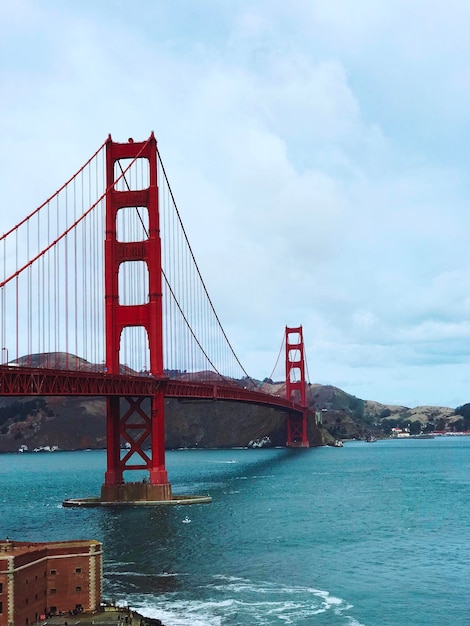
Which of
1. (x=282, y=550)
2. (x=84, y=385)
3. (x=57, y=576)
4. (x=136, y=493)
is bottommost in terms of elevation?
(x=282, y=550)

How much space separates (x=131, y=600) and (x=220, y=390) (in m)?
65.3

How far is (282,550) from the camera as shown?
55.6m

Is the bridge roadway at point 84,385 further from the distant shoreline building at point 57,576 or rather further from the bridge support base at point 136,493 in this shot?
the distant shoreline building at point 57,576

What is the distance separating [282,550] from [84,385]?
20.4m

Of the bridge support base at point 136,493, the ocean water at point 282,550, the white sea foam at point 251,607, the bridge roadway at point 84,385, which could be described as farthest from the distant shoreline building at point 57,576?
the bridge support base at point 136,493

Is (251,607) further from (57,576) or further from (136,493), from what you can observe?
(136,493)

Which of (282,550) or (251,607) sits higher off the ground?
(282,550)

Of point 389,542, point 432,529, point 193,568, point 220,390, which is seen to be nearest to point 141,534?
point 193,568

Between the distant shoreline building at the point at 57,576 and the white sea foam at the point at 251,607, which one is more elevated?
the distant shoreline building at the point at 57,576

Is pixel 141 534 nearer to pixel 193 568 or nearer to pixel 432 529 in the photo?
pixel 193 568

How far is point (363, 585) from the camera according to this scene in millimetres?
46031

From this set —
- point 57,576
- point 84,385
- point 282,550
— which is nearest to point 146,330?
point 84,385

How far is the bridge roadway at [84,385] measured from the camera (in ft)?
186

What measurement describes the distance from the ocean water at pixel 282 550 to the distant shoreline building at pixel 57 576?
8.95 ft
